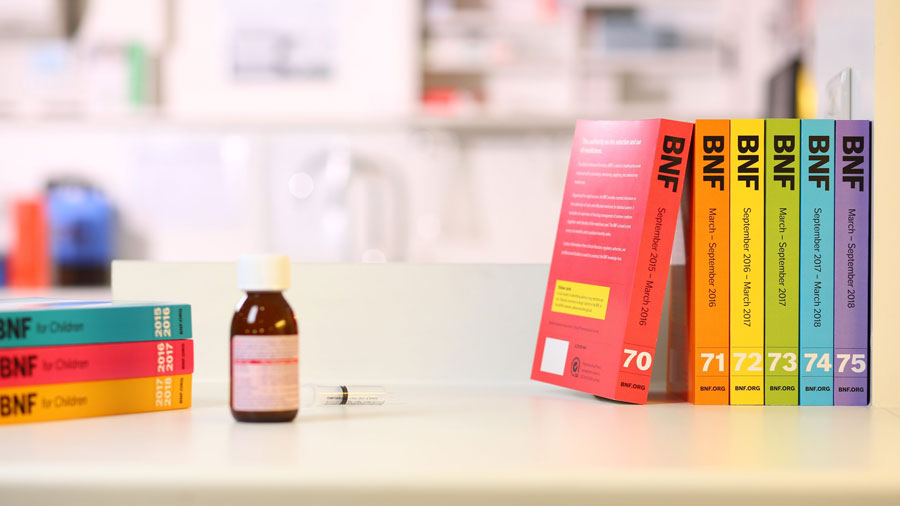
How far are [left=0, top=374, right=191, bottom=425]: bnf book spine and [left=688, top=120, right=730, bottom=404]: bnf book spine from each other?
0.48 m

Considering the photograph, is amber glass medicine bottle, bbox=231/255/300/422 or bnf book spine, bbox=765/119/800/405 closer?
amber glass medicine bottle, bbox=231/255/300/422

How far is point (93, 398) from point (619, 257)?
18.9 inches

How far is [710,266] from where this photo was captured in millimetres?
812

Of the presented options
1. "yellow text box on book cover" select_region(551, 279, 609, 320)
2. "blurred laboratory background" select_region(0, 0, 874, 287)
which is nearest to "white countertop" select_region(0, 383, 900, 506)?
"yellow text box on book cover" select_region(551, 279, 609, 320)

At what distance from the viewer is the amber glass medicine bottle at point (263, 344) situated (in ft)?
2.15

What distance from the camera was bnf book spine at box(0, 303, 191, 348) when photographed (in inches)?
27.0

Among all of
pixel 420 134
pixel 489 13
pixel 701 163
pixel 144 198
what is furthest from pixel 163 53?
pixel 701 163

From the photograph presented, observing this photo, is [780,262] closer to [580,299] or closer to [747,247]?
[747,247]

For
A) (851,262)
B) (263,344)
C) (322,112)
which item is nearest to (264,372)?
(263,344)

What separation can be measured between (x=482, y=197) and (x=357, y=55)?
68 cm

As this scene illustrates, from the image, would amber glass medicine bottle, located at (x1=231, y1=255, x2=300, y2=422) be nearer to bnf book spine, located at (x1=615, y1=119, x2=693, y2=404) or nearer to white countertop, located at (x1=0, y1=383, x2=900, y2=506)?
white countertop, located at (x1=0, y1=383, x2=900, y2=506)

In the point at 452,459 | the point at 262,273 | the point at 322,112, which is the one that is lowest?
the point at 452,459

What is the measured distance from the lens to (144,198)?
314 cm

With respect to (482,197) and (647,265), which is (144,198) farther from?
(647,265)
